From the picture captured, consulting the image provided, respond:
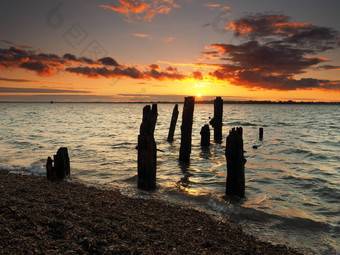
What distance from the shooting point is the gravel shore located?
405 centimetres

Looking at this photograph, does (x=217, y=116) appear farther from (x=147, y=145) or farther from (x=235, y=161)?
(x=147, y=145)

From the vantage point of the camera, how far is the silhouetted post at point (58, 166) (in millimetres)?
8586

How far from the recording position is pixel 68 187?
307 inches

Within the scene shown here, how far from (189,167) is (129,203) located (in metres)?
5.70

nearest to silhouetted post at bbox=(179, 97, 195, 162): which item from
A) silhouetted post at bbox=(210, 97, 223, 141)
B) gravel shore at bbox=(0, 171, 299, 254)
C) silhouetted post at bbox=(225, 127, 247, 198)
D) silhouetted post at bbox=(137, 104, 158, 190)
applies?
silhouetted post at bbox=(137, 104, 158, 190)

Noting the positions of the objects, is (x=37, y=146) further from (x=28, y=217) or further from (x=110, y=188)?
(x=28, y=217)

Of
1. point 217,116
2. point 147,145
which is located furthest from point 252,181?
point 217,116

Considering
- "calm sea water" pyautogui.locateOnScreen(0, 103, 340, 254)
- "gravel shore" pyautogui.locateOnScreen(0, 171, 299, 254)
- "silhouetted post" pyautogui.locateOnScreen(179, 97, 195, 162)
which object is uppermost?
"silhouetted post" pyautogui.locateOnScreen(179, 97, 195, 162)

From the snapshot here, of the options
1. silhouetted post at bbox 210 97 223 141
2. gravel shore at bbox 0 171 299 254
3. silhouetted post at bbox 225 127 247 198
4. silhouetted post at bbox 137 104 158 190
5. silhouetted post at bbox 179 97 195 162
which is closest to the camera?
gravel shore at bbox 0 171 299 254

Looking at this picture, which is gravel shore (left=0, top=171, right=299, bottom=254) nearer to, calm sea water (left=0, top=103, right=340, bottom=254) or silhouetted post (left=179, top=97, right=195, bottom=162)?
calm sea water (left=0, top=103, right=340, bottom=254)

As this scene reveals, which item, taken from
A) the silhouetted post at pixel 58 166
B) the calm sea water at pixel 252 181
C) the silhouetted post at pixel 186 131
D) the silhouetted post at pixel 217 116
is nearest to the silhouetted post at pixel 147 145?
the calm sea water at pixel 252 181

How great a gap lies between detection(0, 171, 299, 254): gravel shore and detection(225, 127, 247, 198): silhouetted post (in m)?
1.82

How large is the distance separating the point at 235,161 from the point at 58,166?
6.03 m

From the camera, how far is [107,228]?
4.77 metres
